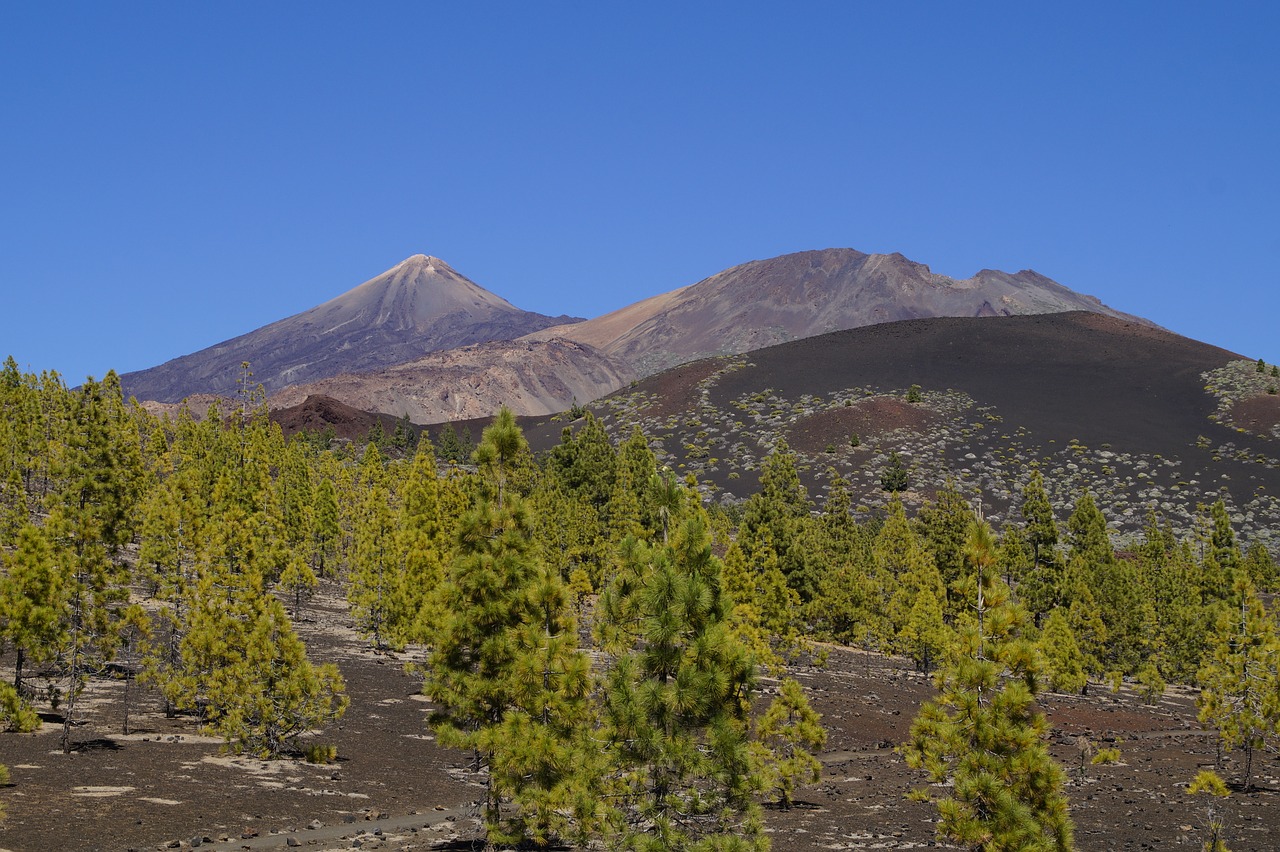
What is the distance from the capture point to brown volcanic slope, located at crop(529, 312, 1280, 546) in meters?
134

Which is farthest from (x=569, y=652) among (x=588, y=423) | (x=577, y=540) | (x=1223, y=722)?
(x=588, y=423)

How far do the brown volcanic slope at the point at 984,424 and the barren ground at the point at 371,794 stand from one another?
90243mm

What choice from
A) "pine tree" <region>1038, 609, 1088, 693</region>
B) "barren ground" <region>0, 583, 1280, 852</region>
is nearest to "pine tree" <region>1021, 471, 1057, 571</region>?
"pine tree" <region>1038, 609, 1088, 693</region>

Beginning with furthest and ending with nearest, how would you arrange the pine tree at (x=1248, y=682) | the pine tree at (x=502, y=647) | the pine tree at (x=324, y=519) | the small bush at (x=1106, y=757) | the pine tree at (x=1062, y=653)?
the pine tree at (x=324, y=519) → the pine tree at (x=1062, y=653) → the small bush at (x=1106, y=757) → the pine tree at (x=1248, y=682) → the pine tree at (x=502, y=647)

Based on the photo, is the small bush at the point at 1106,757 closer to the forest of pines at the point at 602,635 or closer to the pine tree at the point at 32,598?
the forest of pines at the point at 602,635

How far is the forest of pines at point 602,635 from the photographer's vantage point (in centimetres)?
1808

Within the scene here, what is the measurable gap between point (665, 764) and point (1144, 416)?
Answer: 523 feet

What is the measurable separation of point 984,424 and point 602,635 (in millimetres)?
146215

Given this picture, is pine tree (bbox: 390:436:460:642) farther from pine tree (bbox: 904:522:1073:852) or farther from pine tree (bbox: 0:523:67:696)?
pine tree (bbox: 904:522:1073:852)

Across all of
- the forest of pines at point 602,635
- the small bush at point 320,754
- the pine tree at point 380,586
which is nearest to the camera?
the forest of pines at point 602,635

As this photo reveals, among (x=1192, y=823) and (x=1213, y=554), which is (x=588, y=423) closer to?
(x=1213, y=554)

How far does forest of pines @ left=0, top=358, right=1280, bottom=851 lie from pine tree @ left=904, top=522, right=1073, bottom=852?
5 centimetres

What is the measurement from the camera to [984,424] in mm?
156750

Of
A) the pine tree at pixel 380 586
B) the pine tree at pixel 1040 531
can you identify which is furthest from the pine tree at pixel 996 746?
the pine tree at pixel 1040 531
